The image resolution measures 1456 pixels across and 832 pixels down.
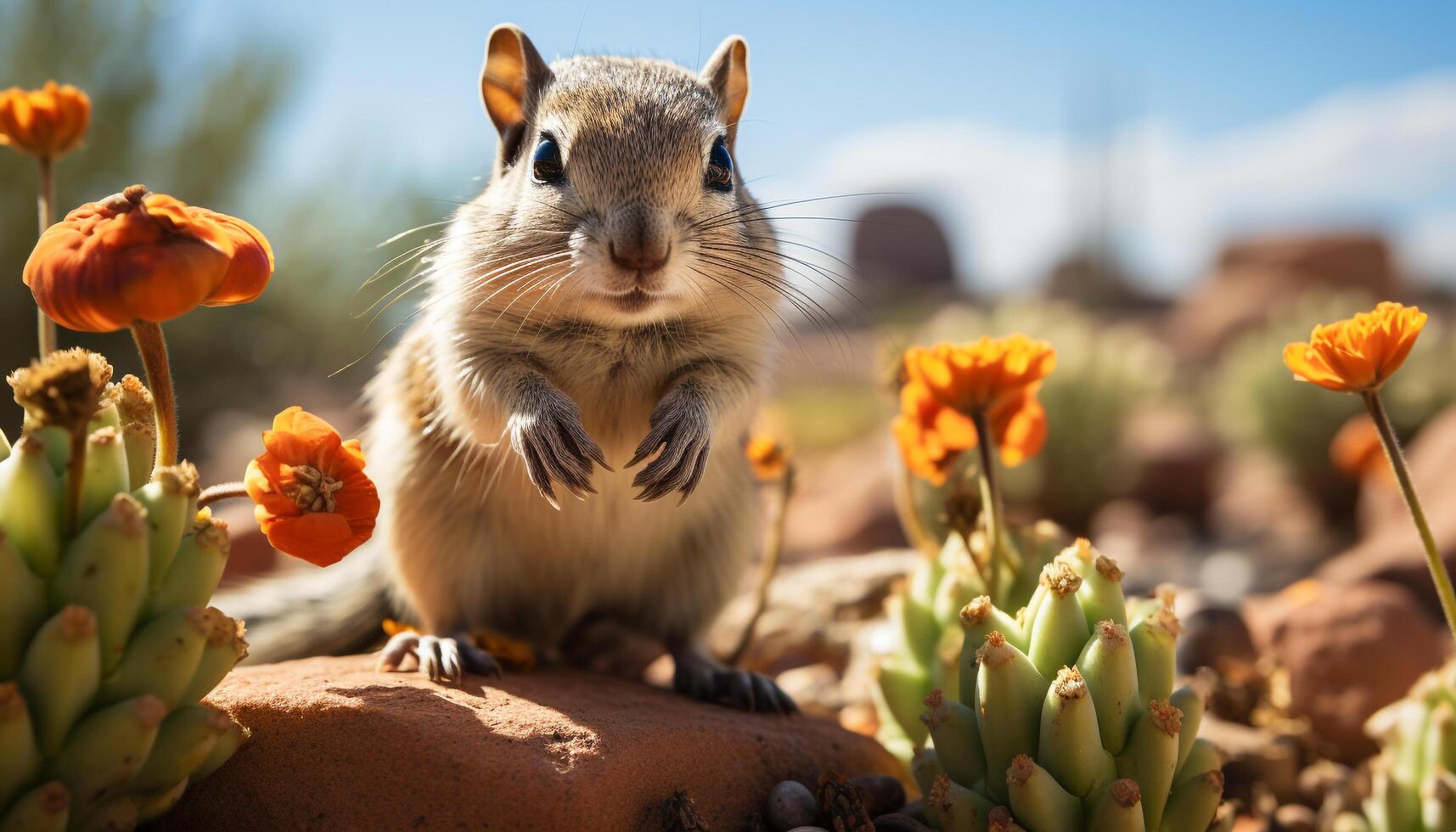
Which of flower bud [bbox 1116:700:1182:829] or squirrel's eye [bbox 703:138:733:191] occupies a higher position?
squirrel's eye [bbox 703:138:733:191]

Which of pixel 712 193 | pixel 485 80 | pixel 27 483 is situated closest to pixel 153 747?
pixel 27 483

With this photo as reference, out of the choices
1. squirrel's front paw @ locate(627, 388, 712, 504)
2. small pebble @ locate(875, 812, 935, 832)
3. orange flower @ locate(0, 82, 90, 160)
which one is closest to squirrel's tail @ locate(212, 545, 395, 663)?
squirrel's front paw @ locate(627, 388, 712, 504)

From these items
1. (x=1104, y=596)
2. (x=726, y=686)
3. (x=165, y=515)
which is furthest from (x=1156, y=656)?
(x=165, y=515)

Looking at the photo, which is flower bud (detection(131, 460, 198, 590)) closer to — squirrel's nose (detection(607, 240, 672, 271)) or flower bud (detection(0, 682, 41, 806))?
flower bud (detection(0, 682, 41, 806))

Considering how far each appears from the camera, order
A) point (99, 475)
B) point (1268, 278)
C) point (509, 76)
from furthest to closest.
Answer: point (1268, 278)
point (509, 76)
point (99, 475)

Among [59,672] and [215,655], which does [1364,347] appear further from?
[59,672]

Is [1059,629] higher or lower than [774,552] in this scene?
higher

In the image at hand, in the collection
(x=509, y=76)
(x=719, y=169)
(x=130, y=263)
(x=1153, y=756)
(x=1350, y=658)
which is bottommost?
(x=1350, y=658)

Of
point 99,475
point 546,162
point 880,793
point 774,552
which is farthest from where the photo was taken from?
point 774,552
